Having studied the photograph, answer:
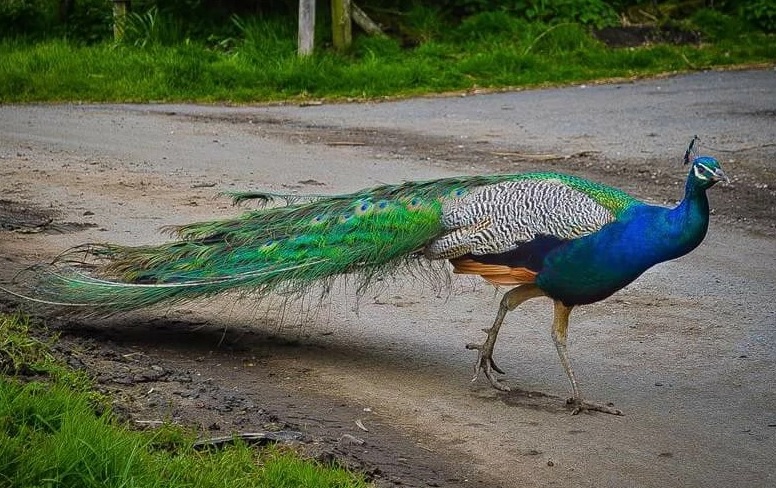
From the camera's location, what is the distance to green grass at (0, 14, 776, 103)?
1330 cm

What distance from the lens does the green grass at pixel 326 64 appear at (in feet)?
43.6

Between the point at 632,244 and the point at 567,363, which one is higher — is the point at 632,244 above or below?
above

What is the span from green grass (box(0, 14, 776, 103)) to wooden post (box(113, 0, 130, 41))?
280 mm

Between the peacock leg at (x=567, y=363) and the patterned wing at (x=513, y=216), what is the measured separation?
365 mm

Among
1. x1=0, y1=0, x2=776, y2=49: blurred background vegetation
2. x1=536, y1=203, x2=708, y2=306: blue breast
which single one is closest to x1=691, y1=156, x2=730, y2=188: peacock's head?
x1=536, y1=203, x2=708, y2=306: blue breast

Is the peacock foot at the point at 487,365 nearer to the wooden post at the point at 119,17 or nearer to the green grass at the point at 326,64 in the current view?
the green grass at the point at 326,64

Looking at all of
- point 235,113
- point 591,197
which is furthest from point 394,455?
point 235,113

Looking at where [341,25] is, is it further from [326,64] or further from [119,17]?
[119,17]

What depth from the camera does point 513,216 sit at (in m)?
5.14

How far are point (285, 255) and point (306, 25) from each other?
30.1 ft

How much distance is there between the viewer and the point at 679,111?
1219 centimetres

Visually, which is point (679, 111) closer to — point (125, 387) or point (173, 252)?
point (173, 252)

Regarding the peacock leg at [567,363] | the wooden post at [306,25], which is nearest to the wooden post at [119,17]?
the wooden post at [306,25]

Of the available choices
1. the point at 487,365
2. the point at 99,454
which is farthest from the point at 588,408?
the point at 99,454
